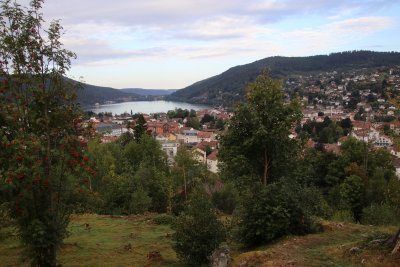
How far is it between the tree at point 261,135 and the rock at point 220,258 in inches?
223

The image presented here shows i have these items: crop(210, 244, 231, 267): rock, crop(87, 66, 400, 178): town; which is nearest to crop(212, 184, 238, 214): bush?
crop(87, 66, 400, 178): town

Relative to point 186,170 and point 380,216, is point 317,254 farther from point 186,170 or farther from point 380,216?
point 186,170

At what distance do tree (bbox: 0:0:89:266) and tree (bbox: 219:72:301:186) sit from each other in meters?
6.81

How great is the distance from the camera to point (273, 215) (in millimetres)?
9414

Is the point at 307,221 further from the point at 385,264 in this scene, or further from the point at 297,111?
the point at 297,111

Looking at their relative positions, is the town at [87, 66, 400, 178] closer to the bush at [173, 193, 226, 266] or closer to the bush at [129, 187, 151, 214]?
the bush at [173, 193, 226, 266]

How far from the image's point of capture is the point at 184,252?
873 centimetres

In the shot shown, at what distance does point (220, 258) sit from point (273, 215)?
203 centimetres

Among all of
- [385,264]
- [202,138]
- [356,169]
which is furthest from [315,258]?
[202,138]

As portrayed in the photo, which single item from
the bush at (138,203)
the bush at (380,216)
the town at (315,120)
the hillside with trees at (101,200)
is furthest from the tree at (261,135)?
the bush at (138,203)

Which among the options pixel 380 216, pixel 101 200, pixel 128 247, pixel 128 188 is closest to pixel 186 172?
pixel 128 188

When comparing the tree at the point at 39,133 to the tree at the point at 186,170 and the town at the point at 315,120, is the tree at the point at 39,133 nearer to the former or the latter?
the town at the point at 315,120

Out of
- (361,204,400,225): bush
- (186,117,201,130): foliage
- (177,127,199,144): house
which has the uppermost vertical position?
(361,204,400,225): bush

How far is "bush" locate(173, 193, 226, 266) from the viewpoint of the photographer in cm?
857
